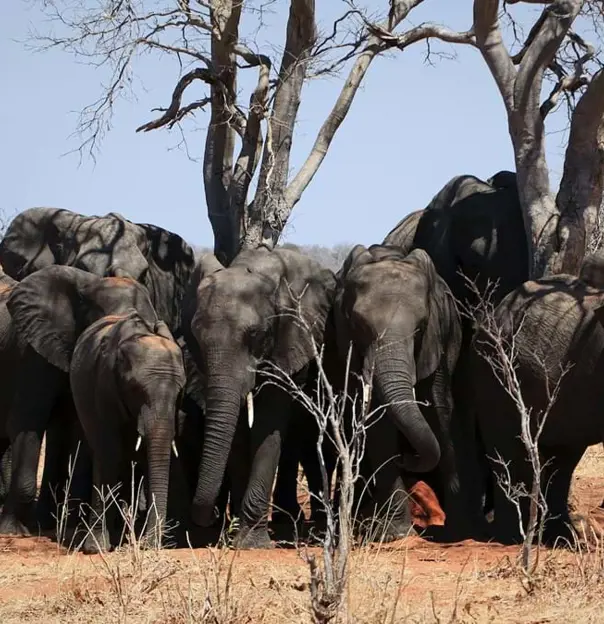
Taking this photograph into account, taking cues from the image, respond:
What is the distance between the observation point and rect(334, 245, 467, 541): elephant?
437 inches

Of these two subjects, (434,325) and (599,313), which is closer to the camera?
(599,313)

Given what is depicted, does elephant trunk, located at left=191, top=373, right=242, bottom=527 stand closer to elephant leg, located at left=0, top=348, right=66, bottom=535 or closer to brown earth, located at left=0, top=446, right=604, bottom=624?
brown earth, located at left=0, top=446, right=604, bottom=624

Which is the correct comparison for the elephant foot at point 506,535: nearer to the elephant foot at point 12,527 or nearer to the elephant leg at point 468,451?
the elephant leg at point 468,451

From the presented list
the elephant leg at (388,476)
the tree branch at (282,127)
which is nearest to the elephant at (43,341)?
the tree branch at (282,127)

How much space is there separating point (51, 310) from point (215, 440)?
253 cm

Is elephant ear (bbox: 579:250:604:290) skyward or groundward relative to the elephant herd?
skyward

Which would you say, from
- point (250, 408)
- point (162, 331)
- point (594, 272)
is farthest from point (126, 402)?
point (594, 272)

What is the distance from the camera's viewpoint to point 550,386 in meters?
11.1

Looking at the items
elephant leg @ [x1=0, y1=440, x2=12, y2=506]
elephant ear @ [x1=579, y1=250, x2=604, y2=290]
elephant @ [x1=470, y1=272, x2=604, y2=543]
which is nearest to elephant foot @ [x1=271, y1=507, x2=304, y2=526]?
elephant @ [x1=470, y1=272, x2=604, y2=543]

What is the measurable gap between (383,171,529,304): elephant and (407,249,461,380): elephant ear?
1.43m

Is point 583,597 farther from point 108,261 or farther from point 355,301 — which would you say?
point 108,261

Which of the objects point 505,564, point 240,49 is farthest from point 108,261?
point 505,564

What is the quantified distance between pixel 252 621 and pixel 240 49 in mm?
9273

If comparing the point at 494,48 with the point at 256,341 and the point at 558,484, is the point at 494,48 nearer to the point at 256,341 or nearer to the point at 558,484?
the point at 256,341
